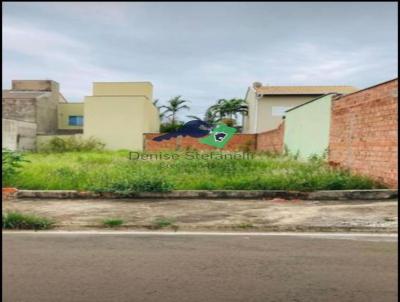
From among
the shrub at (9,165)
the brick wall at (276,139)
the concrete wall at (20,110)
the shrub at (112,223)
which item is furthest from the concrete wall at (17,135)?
the shrub at (112,223)

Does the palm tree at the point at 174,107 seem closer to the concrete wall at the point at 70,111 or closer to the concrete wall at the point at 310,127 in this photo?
the concrete wall at the point at 70,111

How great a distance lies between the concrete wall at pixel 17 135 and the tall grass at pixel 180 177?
13223 millimetres

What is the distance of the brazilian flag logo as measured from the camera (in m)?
4.86

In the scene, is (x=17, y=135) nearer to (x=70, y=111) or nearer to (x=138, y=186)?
(x=70, y=111)

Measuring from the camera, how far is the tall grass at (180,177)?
8.17 meters

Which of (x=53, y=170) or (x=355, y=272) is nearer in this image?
(x=355, y=272)

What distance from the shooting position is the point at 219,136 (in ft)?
16.7

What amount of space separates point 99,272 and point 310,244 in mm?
2652

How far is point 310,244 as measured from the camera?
506 centimetres

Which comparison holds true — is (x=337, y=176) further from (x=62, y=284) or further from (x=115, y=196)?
(x=62, y=284)

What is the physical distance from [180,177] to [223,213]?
1813 millimetres

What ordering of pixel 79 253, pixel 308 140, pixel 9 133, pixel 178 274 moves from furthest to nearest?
pixel 9 133 < pixel 308 140 < pixel 79 253 < pixel 178 274

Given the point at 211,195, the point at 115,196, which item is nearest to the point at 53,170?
the point at 115,196

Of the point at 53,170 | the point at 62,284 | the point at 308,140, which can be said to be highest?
the point at 308,140
